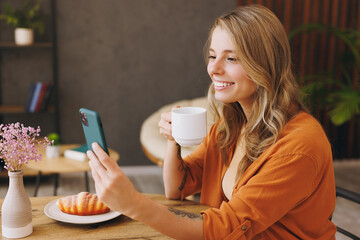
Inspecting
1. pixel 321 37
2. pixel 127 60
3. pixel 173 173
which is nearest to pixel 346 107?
pixel 321 37

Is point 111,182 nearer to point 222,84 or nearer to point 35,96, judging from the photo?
point 222,84

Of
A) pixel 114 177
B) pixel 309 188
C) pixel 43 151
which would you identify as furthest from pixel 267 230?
pixel 43 151

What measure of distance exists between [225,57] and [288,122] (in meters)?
0.27

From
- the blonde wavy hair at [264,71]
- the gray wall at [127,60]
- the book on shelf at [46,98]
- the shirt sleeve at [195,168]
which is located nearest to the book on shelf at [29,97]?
the book on shelf at [46,98]

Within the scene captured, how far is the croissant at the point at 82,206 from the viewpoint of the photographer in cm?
119

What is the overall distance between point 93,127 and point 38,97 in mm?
2910

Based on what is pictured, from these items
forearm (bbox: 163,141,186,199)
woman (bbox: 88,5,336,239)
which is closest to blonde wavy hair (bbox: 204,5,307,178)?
woman (bbox: 88,5,336,239)

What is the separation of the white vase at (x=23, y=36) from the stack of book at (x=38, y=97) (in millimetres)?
382

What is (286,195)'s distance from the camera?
1.04 meters

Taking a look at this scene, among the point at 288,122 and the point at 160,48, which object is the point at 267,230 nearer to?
the point at 288,122

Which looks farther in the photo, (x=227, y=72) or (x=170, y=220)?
(x=227, y=72)

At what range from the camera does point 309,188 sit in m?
1.07

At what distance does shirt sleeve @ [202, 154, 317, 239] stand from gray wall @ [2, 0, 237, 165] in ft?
10.0

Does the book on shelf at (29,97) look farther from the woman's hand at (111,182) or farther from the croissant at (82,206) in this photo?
the woman's hand at (111,182)
